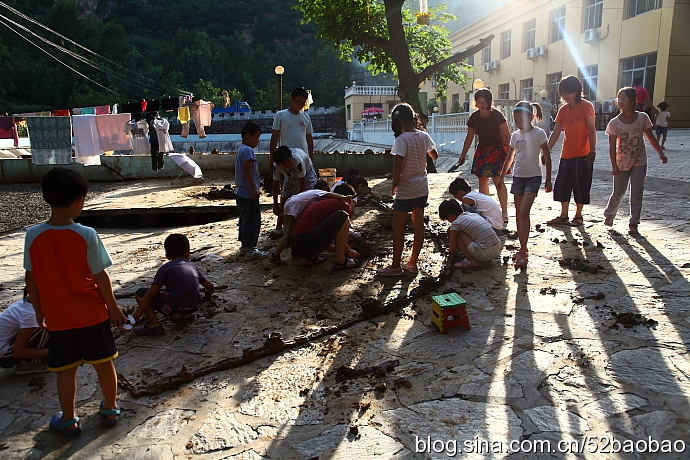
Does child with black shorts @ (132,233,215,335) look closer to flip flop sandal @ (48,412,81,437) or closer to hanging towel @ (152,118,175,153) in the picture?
flip flop sandal @ (48,412,81,437)

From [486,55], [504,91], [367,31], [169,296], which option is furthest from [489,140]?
[486,55]

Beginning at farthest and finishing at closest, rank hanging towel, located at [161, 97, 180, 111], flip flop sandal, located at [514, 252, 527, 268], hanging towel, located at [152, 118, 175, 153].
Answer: hanging towel, located at [161, 97, 180, 111] → hanging towel, located at [152, 118, 175, 153] → flip flop sandal, located at [514, 252, 527, 268]

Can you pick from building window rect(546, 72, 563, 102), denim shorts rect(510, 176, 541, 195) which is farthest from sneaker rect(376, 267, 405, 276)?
building window rect(546, 72, 563, 102)

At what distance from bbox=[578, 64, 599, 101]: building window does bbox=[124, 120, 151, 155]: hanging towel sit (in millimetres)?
19650

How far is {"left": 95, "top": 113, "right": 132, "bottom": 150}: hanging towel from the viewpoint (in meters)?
14.3

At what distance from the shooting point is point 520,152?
16.9ft

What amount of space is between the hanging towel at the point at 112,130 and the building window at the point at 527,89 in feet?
75.3

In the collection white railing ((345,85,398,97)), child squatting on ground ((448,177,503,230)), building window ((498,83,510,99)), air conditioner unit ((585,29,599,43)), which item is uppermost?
air conditioner unit ((585,29,599,43))

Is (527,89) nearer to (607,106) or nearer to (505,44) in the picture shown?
(505,44)

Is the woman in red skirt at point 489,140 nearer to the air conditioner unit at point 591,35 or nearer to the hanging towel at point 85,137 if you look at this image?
the hanging towel at point 85,137

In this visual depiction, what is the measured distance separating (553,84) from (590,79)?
2.55 meters

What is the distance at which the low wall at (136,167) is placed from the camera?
49.8 feet

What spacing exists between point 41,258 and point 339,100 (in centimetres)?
5661

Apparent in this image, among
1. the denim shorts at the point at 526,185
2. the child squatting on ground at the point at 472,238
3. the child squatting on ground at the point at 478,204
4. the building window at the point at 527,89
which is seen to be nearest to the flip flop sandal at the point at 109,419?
the child squatting on ground at the point at 472,238
